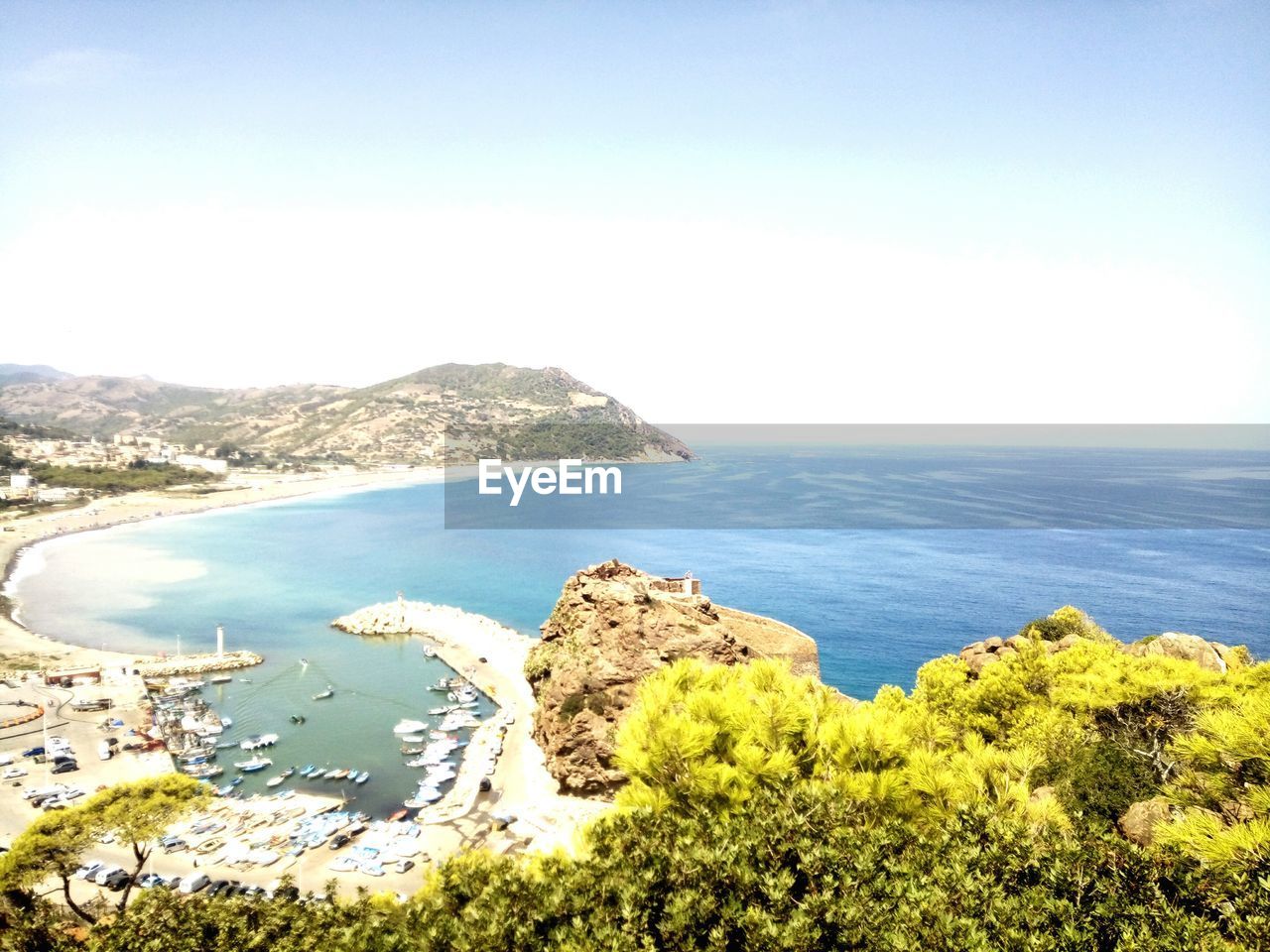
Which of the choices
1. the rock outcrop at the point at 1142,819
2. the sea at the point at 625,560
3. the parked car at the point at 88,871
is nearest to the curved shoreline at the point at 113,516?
the sea at the point at 625,560

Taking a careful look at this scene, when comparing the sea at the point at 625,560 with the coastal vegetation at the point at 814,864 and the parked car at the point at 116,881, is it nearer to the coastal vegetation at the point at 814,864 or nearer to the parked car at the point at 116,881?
the parked car at the point at 116,881

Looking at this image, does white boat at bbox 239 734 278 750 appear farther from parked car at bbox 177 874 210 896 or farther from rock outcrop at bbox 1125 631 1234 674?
rock outcrop at bbox 1125 631 1234 674

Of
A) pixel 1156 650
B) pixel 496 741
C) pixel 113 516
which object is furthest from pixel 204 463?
pixel 1156 650

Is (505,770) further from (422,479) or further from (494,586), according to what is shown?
(422,479)

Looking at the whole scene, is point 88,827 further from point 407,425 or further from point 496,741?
point 407,425

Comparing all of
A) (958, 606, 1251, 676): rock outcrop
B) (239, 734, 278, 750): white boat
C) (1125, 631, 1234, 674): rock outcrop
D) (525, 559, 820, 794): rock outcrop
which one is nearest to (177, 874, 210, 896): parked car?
(525, 559, 820, 794): rock outcrop
